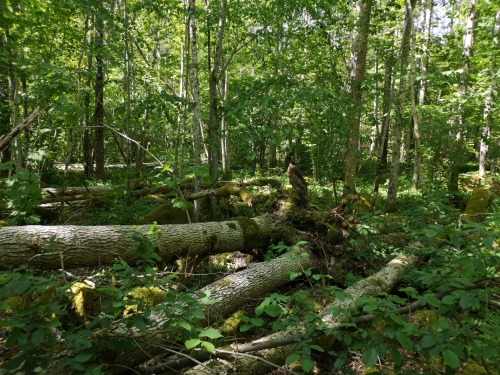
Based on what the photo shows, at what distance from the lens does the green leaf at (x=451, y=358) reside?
1573mm

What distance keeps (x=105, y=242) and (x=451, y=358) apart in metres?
3.73

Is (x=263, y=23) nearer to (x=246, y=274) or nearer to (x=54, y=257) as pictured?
(x=246, y=274)

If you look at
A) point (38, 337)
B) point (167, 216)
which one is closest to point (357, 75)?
point (167, 216)

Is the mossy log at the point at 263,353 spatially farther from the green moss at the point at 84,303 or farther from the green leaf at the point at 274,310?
the green moss at the point at 84,303

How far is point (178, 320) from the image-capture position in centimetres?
220

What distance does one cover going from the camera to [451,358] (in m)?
1.62

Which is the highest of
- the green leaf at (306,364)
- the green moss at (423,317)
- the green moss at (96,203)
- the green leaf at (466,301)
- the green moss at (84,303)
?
the green leaf at (466,301)

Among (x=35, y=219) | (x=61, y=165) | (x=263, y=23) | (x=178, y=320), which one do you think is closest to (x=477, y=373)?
(x=178, y=320)

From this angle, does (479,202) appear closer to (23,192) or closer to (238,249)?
(238,249)

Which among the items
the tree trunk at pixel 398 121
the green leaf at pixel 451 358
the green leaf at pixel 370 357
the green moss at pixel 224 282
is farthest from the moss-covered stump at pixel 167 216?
the tree trunk at pixel 398 121

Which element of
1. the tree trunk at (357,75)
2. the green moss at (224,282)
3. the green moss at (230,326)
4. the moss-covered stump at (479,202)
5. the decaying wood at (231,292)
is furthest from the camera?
the moss-covered stump at (479,202)

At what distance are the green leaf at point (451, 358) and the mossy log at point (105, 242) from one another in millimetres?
2594

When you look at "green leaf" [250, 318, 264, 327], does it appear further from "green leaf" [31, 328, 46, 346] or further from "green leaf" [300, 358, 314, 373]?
"green leaf" [31, 328, 46, 346]

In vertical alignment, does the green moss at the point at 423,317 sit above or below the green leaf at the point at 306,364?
below
